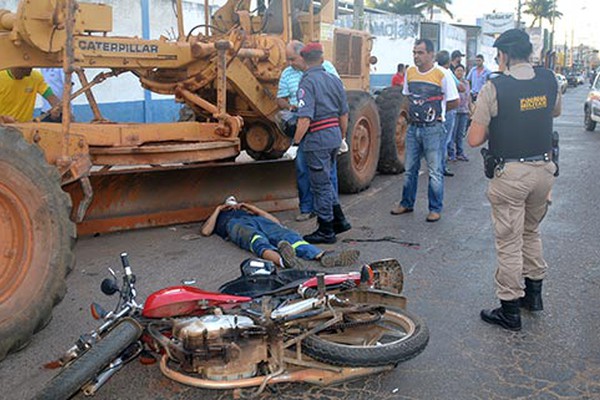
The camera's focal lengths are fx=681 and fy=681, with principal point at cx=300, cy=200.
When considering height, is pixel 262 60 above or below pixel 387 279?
above

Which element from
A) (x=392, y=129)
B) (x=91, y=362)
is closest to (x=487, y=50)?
(x=392, y=129)

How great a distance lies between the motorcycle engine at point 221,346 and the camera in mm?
3420

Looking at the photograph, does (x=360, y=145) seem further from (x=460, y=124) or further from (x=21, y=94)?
(x=21, y=94)

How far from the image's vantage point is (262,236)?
6.36 meters

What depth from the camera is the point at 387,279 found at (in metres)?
4.49

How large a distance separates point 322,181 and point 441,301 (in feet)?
6.39

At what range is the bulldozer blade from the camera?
259 inches

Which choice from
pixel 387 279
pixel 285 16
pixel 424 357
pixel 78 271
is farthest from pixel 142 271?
pixel 285 16

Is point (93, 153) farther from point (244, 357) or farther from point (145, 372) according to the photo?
point (244, 357)

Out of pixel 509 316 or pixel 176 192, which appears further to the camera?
pixel 176 192

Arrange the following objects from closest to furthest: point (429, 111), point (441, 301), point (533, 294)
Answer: point (533, 294) < point (441, 301) < point (429, 111)

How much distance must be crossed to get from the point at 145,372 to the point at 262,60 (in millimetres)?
4772

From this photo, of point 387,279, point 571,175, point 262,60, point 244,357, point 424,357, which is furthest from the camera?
point 571,175

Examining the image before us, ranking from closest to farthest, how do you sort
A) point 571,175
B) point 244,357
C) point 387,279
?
point 244,357 → point 387,279 → point 571,175
